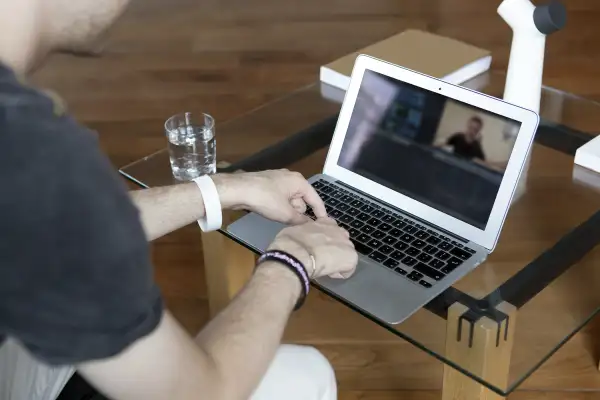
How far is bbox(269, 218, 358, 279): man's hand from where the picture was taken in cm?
100

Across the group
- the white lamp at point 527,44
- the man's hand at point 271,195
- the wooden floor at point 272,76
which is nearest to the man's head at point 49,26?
the man's hand at point 271,195

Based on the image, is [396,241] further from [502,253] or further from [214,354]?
[214,354]

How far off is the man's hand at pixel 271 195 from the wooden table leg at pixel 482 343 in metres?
0.27

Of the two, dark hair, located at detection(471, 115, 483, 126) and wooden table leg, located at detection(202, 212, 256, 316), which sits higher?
dark hair, located at detection(471, 115, 483, 126)

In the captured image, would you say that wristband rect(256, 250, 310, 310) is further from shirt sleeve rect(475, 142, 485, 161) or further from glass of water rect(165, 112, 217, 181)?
glass of water rect(165, 112, 217, 181)

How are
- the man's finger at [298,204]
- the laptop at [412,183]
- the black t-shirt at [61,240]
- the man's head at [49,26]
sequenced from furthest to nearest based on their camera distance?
the man's finger at [298,204] → the laptop at [412,183] → the man's head at [49,26] → the black t-shirt at [61,240]

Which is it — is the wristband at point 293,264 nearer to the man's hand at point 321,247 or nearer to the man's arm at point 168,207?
the man's hand at point 321,247

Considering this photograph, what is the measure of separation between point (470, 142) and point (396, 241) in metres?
0.19

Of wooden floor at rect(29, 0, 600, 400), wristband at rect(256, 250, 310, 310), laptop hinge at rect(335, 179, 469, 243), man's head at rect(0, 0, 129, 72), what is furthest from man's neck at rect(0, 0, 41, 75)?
wooden floor at rect(29, 0, 600, 400)

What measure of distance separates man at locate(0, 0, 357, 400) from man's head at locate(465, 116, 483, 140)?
16.0 inches

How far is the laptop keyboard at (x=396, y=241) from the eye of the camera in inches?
42.9

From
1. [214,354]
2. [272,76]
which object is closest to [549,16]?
[214,354]

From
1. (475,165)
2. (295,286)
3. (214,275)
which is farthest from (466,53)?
(295,286)

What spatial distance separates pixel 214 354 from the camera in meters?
0.83
